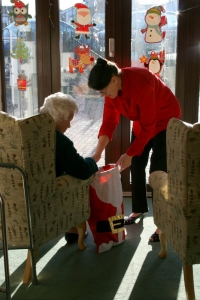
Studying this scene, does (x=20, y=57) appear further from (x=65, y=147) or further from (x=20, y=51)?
(x=65, y=147)

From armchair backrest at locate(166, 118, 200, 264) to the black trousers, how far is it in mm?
761

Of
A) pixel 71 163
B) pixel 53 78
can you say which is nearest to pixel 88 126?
pixel 53 78

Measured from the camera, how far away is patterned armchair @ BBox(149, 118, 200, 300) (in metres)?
1.89

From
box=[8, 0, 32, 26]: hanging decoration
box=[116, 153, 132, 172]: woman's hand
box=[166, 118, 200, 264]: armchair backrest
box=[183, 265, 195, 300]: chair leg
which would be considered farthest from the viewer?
box=[8, 0, 32, 26]: hanging decoration

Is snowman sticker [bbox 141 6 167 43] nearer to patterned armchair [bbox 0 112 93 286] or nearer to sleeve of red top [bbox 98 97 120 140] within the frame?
sleeve of red top [bbox 98 97 120 140]

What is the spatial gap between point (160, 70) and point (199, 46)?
0.37m

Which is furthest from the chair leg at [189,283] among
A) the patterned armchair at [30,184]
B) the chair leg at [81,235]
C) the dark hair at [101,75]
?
the dark hair at [101,75]

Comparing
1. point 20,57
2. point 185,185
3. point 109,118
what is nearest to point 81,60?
point 20,57

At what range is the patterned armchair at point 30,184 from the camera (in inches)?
84.3

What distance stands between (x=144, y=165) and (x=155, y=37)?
3.67ft

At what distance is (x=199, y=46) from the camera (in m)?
3.52

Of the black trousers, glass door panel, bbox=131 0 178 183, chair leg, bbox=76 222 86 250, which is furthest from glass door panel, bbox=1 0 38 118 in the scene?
chair leg, bbox=76 222 86 250

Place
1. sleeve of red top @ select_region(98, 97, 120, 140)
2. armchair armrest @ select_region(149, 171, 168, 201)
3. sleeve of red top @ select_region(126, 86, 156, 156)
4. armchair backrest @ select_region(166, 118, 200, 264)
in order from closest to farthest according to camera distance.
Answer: armchair backrest @ select_region(166, 118, 200, 264)
armchair armrest @ select_region(149, 171, 168, 201)
sleeve of red top @ select_region(126, 86, 156, 156)
sleeve of red top @ select_region(98, 97, 120, 140)

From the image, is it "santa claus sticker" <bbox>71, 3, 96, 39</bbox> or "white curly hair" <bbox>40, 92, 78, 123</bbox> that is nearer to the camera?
"white curly hair" <bbox>40, 92, 78, 123</bbox>
